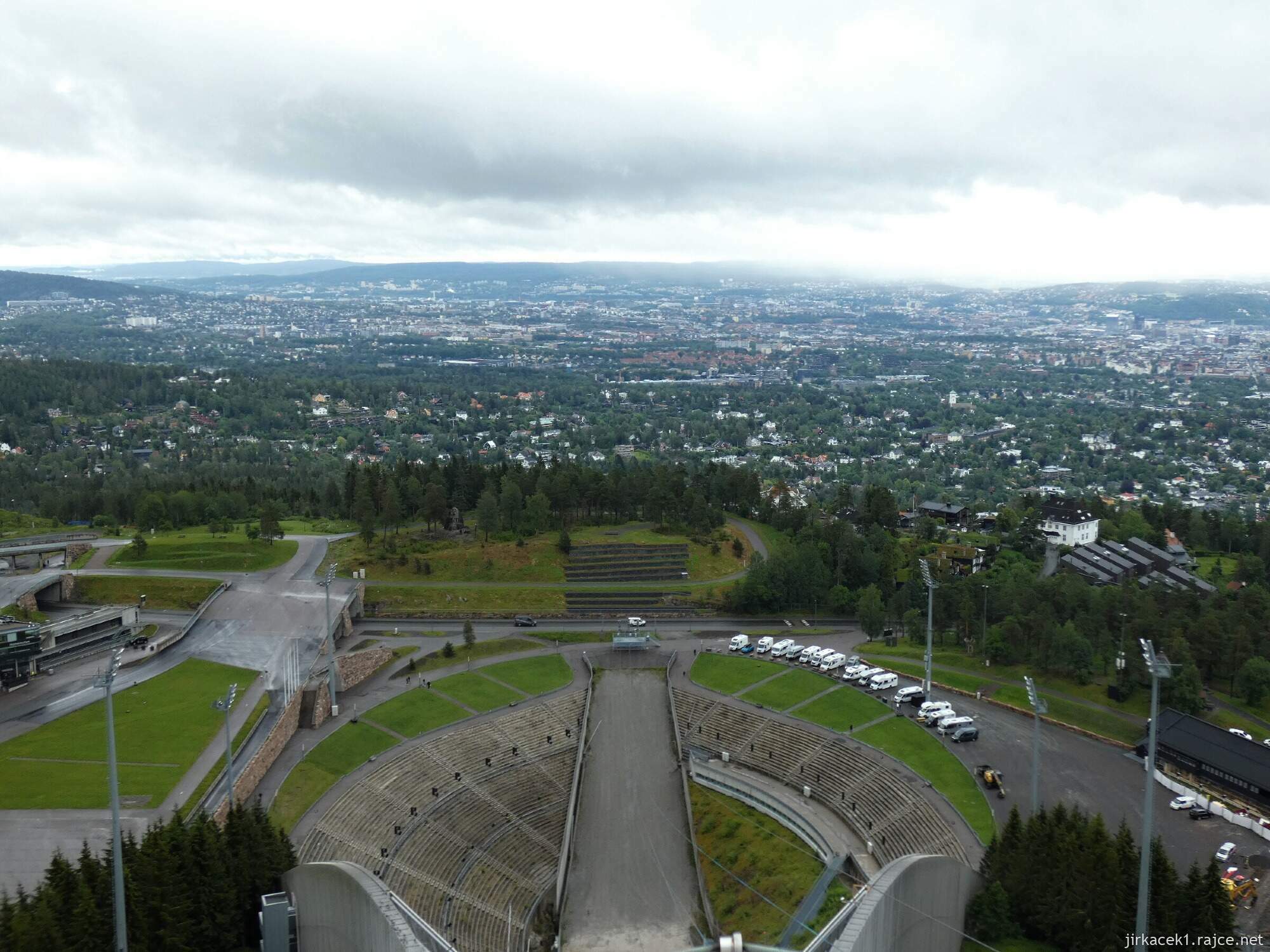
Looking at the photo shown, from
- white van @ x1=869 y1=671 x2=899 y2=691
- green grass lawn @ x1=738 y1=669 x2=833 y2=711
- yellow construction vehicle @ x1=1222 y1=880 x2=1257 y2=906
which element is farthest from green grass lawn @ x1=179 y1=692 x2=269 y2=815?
yellow construction vehicle @ x1=1222 y1=880 x2=1257 y2=906

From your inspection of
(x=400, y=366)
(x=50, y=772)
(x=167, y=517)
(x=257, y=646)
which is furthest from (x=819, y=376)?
(x=50, y=772)

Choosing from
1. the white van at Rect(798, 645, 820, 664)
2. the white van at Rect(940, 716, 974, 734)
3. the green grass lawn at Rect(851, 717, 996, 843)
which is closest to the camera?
the green grass lawn at Rect(851, 717, 996, 843)

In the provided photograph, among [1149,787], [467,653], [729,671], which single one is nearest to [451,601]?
[467,653]

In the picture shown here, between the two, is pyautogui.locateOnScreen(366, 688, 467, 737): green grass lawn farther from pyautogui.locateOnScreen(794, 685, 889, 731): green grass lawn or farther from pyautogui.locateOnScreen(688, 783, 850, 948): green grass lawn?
pyautogui.locateOnScreen(794, 685, 889, 731): green grass lawn

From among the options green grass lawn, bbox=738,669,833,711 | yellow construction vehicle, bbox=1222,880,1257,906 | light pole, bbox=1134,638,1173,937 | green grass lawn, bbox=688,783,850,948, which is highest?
light pole, bbox=1134,638,1173,937

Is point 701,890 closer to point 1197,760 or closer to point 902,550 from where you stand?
point 1197,760

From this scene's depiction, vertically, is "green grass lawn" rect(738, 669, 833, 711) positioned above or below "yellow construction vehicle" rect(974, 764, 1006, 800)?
below
